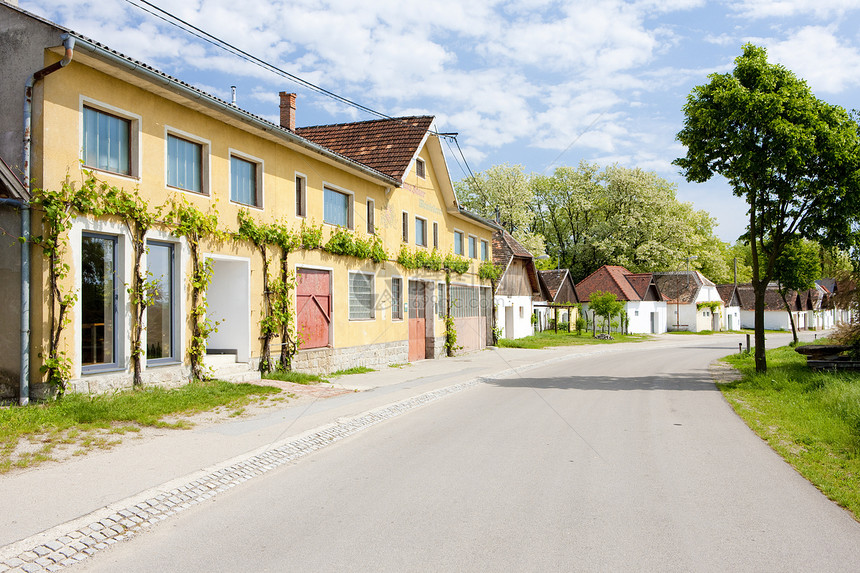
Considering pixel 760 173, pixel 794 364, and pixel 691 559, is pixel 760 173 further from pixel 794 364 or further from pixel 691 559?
pixel 691 559

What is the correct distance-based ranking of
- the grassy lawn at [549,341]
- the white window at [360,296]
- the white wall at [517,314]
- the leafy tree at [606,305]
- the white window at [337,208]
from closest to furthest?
the white window at [337,208]
the white window at [360,296]
the grassy lawn at [549,341]
the white wall at [517,314]
the leafy tree at [606,305]

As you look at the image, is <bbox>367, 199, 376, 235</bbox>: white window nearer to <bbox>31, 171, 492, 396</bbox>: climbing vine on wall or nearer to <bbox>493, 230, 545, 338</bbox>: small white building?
<bbox>31, 171, 492, 396</bbox>: climbing vine on wall

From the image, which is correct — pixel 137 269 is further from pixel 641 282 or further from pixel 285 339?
pixel 641 282

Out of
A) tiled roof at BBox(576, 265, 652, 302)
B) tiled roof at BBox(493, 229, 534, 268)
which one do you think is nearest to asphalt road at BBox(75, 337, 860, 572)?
tiled roof at BBox(493, 229, 534, 268)

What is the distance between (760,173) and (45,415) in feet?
53.5

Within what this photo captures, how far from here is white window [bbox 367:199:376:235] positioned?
67.9 ft

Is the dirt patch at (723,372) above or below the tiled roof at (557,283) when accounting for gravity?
below

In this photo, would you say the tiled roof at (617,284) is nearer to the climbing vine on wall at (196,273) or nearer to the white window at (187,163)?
the white window at (187,163)

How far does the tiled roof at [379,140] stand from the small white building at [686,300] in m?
44.4

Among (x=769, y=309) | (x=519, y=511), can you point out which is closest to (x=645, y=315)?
(x=769, y=309)

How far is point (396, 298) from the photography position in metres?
22.6

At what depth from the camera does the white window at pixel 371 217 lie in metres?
20.7

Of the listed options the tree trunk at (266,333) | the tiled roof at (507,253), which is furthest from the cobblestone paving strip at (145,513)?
the tiled roof at (507,253)


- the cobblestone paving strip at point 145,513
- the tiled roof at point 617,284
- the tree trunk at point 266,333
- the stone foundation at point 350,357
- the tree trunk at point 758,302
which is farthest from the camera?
the tiled roof at point 617,284
